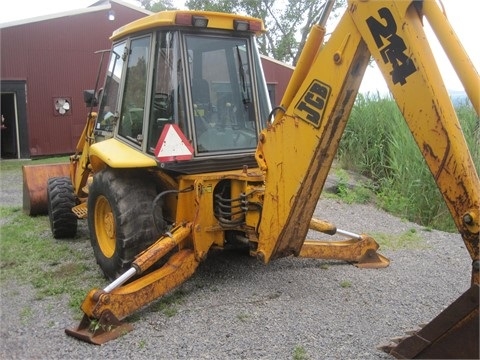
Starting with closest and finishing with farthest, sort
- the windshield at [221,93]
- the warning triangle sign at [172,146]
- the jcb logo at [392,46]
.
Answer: the jcb logo at [392,46], the warning triangle sign at [172,146], the windshield at [221,93]

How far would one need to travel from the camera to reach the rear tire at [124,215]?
4.13 meters

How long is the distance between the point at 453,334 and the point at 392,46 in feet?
4.84

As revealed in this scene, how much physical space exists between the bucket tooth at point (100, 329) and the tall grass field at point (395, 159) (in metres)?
5.12

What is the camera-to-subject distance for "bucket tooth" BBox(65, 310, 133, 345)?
3.41m

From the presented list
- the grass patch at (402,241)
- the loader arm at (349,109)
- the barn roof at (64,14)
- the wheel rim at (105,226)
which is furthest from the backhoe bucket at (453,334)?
the barn roof at (64,14)

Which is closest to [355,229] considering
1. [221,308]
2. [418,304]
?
[418,304]

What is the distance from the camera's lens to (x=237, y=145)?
14.5 feet

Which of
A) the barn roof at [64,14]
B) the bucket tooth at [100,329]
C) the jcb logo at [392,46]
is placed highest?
the barn roof at [64,14]

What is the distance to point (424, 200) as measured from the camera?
770cm

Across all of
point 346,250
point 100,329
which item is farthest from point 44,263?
point 346,250

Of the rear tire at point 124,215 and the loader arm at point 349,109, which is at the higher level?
the loader arm at point 349,109

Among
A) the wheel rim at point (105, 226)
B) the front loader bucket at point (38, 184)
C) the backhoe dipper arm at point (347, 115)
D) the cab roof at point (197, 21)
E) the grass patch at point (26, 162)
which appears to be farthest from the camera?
the grass patch at point (26, 162)

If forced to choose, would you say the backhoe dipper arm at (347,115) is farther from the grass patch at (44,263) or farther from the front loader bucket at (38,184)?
the front loader bucket at (38,184)

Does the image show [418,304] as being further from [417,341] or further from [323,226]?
[417,341]
